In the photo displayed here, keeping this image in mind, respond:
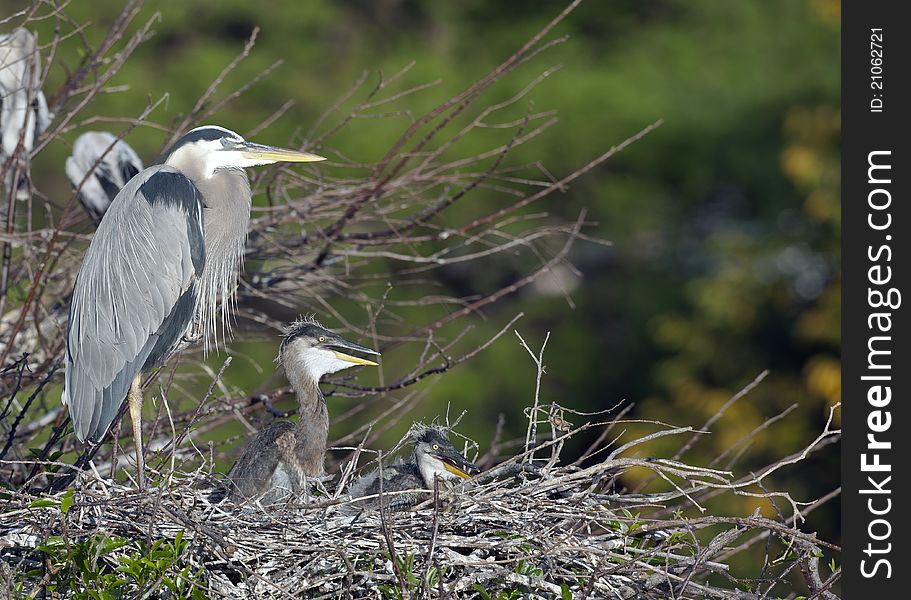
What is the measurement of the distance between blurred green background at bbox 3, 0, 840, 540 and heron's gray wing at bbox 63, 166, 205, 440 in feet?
17.3

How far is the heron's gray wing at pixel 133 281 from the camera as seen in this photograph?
3.81 m

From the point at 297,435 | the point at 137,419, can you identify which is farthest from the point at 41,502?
the point at 297,435

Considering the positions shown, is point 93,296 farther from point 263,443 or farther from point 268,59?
point 268,59

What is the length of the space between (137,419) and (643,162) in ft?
27.0

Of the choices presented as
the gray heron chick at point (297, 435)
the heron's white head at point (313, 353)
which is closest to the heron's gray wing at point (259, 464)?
the gray heron chick at point (297, 435)

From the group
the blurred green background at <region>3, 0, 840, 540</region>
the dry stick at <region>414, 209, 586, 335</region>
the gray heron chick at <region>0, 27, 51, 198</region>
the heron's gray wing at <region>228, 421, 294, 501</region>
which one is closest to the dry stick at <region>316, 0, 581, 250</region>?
the dry stick at <region>414, 209, 586, 335</region>

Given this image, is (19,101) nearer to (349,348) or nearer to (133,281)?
(133,281)

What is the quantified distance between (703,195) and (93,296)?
8472 mm

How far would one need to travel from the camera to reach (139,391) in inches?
156

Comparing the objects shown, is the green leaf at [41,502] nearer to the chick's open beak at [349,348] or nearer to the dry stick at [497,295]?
the chick's open beak at [349,348]

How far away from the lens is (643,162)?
1148 centimetres

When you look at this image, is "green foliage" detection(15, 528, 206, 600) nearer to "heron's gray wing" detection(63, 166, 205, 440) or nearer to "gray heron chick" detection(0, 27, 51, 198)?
"heron's gray wing" detection(63, 166, 205, 440)

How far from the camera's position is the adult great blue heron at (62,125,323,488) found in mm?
3795

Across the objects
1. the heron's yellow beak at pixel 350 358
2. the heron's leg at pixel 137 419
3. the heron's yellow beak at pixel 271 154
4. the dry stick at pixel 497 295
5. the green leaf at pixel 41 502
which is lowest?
the green leaf at pixel 41 502
